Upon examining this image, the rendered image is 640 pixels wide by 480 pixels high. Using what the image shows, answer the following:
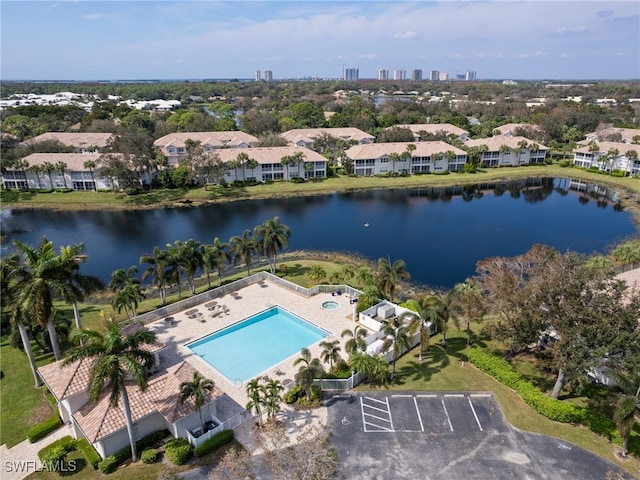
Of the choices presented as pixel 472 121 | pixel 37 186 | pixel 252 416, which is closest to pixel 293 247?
pixel 252 416

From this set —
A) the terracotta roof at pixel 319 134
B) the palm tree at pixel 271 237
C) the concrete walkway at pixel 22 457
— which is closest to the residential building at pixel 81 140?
the terracotta roof at pixel 319 134

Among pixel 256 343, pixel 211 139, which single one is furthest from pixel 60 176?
pixel 256 343

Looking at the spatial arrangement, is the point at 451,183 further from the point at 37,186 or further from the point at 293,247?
the point at 37,186

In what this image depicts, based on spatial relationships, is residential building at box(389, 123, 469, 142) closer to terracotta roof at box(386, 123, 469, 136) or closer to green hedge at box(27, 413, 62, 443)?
terracotta roof at box(386, 123, 469, 136)

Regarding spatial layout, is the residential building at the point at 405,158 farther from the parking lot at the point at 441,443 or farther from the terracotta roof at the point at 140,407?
the terracotta roof at the point at 140,407

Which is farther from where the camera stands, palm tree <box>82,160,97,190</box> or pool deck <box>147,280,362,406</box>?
palm tree <box>82,160,97,190</box>

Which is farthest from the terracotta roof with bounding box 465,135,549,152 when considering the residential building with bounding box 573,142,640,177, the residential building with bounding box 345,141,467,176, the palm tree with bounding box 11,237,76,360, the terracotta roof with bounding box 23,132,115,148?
the palm tree with bounding box 11,237,76,360

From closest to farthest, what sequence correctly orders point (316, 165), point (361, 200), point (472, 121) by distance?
point (361, 200), point (316, 165), point (472, 121)
